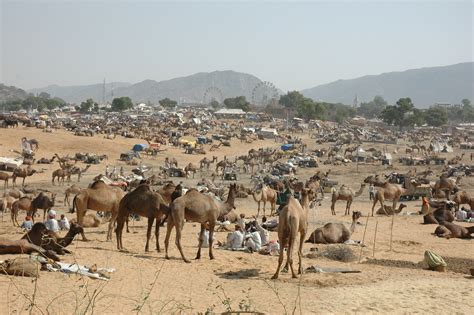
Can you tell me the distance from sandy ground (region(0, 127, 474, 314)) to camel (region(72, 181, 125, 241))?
33.0 inches

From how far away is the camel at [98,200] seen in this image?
51.8 feet

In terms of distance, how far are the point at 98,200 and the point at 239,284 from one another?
6.10 metres

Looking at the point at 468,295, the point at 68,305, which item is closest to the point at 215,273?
the point at 68,305

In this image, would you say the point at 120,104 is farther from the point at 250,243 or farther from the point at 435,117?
the point at 250,243

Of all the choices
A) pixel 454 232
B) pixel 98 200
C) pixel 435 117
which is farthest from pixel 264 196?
pixel 435 117

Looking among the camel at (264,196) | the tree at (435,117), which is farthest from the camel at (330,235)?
the tree at (435,117)

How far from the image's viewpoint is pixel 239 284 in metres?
11.8

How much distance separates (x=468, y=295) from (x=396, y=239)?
7.79 metres

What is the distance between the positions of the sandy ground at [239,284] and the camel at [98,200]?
2.75 feet

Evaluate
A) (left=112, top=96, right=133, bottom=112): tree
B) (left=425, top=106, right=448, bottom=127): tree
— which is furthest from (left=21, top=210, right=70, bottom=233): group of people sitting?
(left=112, top=96, right=133, bottom=112): tree

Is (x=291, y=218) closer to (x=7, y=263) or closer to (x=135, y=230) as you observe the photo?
(x=7, y=263)

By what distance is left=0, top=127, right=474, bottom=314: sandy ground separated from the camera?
9.55 metres

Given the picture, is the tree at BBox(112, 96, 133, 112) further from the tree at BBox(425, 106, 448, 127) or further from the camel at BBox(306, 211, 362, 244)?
the camel at BBox(306, 211, 362, 244)

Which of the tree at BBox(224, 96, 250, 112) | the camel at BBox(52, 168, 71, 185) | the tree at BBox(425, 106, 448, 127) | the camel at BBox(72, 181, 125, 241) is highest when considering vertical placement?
the tree at BBox(224, 96, 250, 112)
